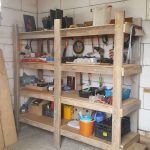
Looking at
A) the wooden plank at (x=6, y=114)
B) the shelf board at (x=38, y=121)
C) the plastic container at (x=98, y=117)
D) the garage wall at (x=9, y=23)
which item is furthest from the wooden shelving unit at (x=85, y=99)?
the wooden plank at (x=6, y=114)

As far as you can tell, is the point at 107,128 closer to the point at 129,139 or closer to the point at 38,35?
the point at 129,139

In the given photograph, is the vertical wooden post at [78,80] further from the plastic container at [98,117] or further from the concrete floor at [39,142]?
the concrete floor at [39,142]

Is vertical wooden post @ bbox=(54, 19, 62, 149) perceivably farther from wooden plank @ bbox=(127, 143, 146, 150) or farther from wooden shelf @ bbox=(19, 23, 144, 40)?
wooden plank @ bbox=(127, 143, 146, 150)

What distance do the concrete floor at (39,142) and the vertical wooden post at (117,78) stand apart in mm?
599

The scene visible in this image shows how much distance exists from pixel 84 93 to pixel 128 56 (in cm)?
73

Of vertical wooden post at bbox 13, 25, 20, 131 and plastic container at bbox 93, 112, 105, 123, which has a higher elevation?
vertical wooden post at bbox 13, 25, 20, 131

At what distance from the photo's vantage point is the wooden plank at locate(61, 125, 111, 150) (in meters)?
2.49

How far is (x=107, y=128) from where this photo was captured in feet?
8.34

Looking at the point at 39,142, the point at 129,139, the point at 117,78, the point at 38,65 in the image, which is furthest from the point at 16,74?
the point at 129,139

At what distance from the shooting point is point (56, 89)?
2.87 m

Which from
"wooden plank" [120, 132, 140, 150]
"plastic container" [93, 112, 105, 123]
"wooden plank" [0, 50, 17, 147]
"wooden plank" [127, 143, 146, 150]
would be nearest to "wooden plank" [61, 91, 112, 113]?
"plastic container" [93, 112, 105, 123]

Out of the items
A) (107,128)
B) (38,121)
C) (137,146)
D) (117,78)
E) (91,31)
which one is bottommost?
(137,146)

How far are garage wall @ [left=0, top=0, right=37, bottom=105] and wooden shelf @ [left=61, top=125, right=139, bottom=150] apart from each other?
125 cm

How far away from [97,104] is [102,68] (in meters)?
0.43
